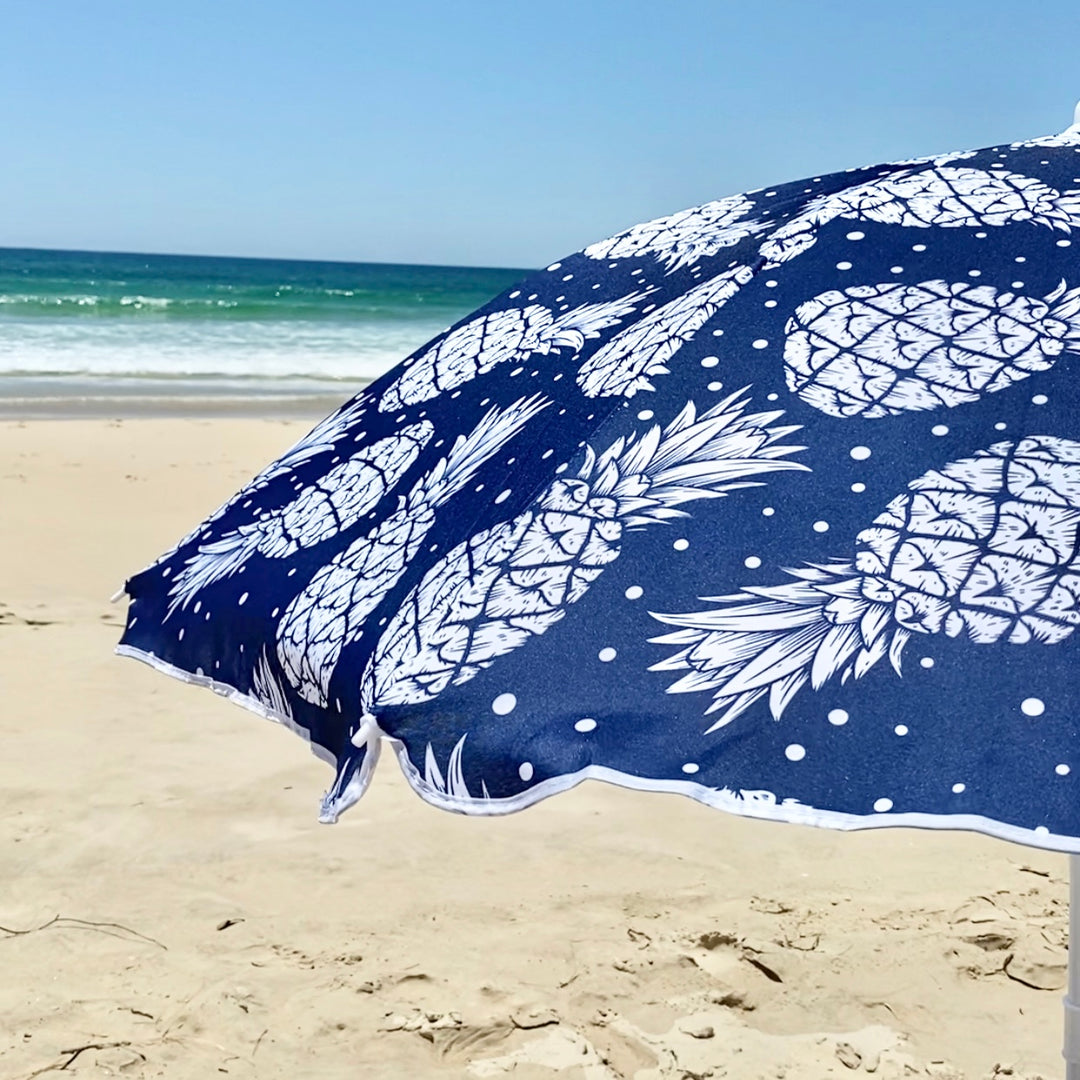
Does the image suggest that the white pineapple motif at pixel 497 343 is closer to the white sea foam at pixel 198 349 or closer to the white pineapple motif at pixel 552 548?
the white pineapple motif at pixel 552 548

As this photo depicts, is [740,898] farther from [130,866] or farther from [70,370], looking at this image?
[70,370]

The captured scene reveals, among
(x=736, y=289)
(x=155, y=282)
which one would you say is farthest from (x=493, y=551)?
(x=155, y=282)

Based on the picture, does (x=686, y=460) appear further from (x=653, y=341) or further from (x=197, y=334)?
(x=197, y=334)

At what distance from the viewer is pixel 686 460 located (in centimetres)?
122

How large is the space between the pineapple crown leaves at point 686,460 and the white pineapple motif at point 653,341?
0.09 metres

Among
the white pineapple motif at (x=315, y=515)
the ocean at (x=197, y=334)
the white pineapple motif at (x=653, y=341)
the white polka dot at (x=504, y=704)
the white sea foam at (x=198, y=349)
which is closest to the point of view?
the white polka dot at (x=504, y=704)

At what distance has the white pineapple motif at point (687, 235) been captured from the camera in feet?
5.32

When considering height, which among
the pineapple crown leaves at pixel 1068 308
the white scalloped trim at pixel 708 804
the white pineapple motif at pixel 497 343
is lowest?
the white scalloped trim at pixel 708 804

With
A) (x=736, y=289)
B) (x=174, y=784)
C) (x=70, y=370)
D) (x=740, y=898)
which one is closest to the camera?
(x=736, y=289)

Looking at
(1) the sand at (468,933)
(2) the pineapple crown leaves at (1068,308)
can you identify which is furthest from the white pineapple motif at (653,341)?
(1) the sand at (468,933)

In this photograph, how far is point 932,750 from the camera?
970 mm

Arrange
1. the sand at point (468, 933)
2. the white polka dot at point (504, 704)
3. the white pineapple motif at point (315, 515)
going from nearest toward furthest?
the white polka dot at point (504, 704) < the white pineapple motif at point (315, 515) < the sand at point (468, 933)

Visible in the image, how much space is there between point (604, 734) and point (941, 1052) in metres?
1.79

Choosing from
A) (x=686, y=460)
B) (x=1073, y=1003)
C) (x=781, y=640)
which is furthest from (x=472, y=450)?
(x=1073, y=1003)
